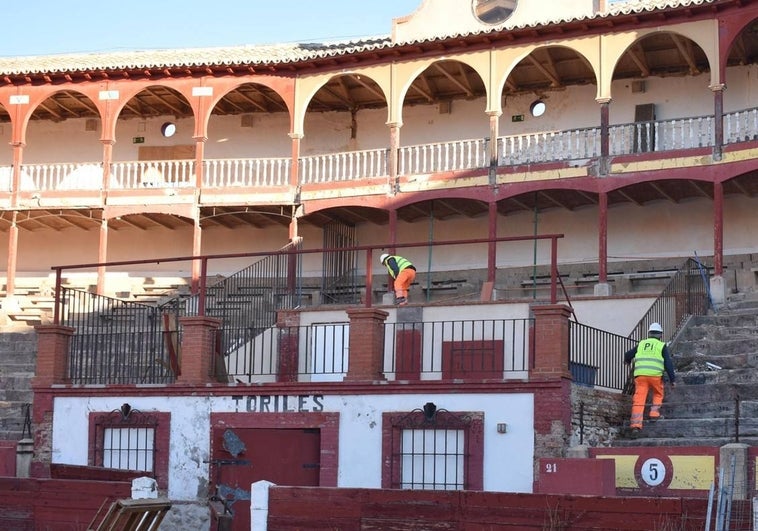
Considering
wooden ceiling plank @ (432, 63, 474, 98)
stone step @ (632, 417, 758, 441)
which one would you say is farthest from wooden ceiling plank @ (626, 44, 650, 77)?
stone step @ (632, 417, 758, 441)

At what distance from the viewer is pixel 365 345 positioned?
67.5 ft

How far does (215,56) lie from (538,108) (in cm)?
845

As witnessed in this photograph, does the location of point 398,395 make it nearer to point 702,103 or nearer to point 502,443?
point 502,443

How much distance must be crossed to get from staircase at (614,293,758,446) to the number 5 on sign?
1.13 meters

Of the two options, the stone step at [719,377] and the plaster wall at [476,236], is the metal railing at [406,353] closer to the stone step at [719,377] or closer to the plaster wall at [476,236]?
the stone step at [719,377]

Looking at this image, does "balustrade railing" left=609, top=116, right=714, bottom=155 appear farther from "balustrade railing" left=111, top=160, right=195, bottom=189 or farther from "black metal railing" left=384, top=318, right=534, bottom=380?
"balustrade railing" left=111, top=160, right=195, bottom=189

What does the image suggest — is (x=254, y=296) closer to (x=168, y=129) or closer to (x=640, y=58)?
(x=640, y=58)

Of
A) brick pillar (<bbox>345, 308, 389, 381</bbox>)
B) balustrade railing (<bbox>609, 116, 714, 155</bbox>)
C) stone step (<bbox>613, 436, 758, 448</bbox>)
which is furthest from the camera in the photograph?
balustrade railing (<bbox>609, 116, 714, 155</bbox>)

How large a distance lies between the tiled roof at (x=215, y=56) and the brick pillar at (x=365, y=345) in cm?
1188

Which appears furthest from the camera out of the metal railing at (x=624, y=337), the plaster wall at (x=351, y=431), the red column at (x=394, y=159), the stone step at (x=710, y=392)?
the red column at (x=394, y=159)

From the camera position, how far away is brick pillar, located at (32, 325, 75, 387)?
75.2ft

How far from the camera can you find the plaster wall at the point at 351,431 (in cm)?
1927

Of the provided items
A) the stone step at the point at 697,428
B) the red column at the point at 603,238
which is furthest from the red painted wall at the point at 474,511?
the red column at the point at 603,238

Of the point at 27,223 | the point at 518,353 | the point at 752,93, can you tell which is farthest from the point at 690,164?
the point at 27,223
